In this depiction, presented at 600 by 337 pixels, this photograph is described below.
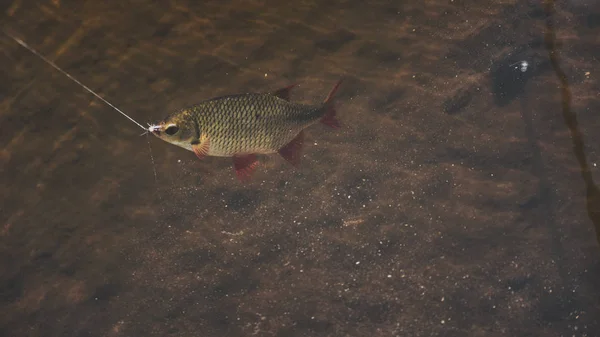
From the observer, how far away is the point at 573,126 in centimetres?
464

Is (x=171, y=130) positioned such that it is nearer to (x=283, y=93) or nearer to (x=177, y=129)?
(x=177, y=129)

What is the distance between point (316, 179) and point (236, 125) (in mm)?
1195

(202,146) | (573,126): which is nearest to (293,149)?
(202,146)

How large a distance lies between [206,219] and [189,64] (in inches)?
69.2

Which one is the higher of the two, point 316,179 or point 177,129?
point 177,129

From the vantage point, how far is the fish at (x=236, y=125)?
3.58 metres

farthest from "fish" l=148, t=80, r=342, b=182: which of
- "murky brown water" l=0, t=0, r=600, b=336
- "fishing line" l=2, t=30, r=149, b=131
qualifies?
"fishing line" l=2, t=30, r=149, b=131

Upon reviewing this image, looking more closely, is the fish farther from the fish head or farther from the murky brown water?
the murky brown water

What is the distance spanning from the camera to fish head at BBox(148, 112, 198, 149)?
11.6ft

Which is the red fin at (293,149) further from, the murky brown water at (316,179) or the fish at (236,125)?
the murky brown water at (316,179)

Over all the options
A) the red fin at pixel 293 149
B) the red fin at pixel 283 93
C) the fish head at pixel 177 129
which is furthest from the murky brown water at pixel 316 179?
the fish head at pixel 177 129

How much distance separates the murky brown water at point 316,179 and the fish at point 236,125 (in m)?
0.89

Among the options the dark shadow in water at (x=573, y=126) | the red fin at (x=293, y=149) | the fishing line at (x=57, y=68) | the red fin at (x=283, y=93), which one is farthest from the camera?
the fishing line at (x=57, y=68)

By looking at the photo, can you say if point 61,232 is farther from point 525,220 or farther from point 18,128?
point 525,220
